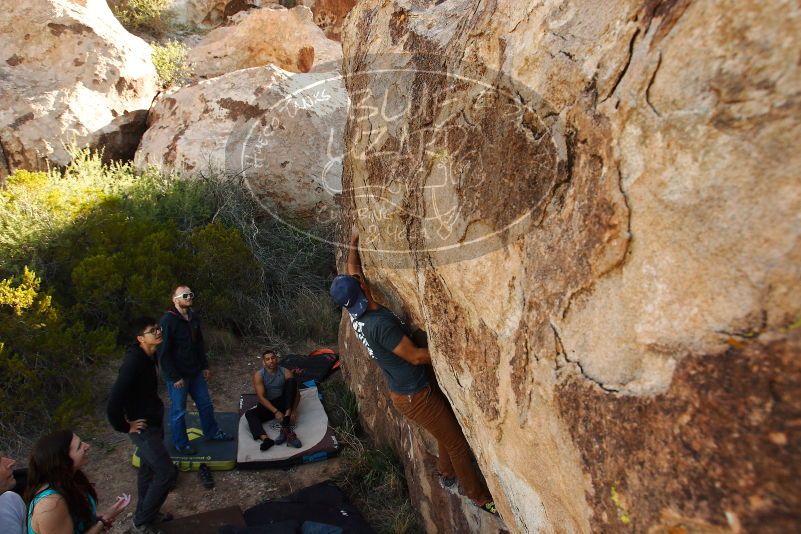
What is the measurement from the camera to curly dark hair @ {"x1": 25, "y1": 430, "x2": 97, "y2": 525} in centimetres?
234

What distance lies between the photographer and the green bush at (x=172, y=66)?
9008 mm

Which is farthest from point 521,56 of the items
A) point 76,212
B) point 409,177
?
point 76,212

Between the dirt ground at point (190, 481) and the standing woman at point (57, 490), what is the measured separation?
138 centimetres

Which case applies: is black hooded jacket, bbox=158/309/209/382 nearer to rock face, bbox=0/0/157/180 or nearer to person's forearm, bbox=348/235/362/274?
person's forearm, bbox=348/235/362/274

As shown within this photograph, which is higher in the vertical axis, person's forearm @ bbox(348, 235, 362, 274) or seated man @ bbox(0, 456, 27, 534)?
person's forearm @ bbox(348, 235, 362, 274)

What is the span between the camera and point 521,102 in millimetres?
1947

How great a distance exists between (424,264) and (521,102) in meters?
0.89

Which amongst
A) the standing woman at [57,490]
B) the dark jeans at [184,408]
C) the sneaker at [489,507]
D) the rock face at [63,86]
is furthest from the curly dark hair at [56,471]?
the rock face at [63,86]

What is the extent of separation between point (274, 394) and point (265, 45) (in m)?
7.51

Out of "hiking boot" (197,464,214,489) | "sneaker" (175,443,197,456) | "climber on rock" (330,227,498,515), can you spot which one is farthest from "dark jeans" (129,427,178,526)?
"climber on rock" (330,227,498,515)

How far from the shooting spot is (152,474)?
3652 millimetres

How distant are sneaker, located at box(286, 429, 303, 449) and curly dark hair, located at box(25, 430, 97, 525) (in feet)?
6.69

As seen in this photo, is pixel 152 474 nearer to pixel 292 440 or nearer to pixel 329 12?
pixel 292 440

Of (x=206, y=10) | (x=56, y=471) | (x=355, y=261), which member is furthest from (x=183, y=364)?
(x=206, y=10)
